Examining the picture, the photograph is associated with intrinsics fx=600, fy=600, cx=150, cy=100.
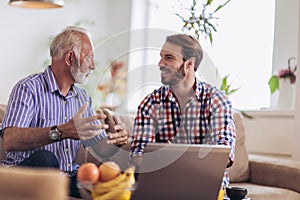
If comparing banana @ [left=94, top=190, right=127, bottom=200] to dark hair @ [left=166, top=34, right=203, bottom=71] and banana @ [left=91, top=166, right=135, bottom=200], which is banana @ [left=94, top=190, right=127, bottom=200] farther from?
dark hair @ [left=166, top=34, right=203, bottom=71]

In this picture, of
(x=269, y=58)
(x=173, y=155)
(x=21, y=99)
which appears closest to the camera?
(x=173, y=155)

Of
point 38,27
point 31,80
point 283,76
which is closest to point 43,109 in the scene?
point 31,80

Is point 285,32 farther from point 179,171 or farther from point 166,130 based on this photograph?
point 179,171

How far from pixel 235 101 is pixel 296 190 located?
5.30ft

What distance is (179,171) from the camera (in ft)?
6.34

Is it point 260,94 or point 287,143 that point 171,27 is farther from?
point 287,143

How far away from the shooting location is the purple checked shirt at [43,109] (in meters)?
2.64

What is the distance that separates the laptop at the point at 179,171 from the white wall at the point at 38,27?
3.59m

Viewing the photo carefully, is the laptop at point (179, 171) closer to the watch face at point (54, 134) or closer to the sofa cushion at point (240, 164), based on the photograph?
the watch face at point (54, 134)

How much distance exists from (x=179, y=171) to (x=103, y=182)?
0.34 m

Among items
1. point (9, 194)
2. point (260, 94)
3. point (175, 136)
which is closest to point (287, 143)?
point (260, 94)

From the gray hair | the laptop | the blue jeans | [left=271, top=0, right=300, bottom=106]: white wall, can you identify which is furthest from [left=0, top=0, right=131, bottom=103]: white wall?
the laptop

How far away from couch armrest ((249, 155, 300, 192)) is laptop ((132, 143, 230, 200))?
1697mm

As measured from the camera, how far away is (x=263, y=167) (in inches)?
149
